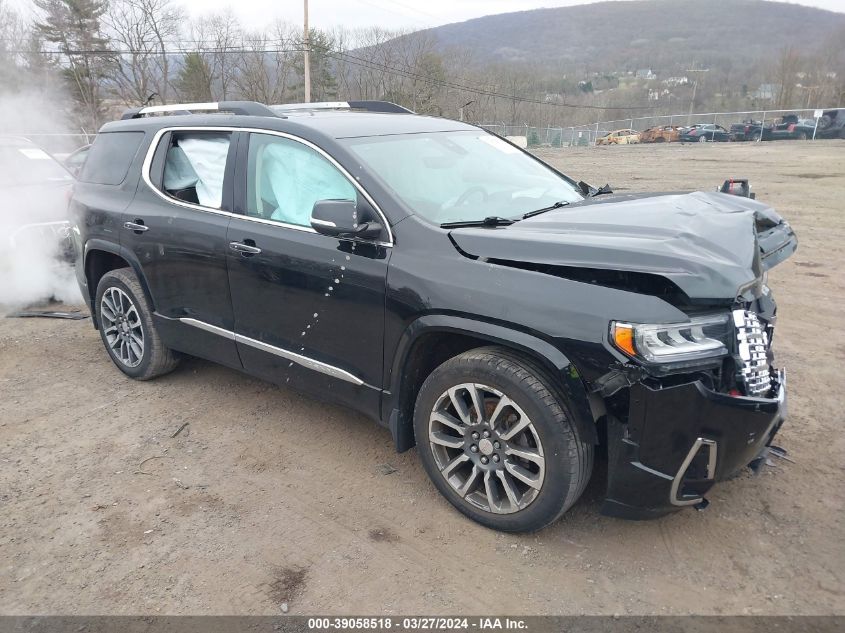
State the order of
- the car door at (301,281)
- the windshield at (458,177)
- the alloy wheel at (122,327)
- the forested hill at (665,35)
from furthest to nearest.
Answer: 1. the forested hill at (665,35)
2. the alloy wheel at (122,327)
3. the windshield at (458,177)
4. the car door at (301,281)

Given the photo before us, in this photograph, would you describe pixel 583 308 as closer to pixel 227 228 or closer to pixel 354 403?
pixel 354 403

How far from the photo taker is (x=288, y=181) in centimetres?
360

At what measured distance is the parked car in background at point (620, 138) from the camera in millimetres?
48450

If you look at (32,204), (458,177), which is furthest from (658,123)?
(458,177)

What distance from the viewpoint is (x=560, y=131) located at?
5216cm

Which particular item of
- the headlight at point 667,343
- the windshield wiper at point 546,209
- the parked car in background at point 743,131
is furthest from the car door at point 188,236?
the parked car in background at point 743,131

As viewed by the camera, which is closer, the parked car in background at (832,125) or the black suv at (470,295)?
the black suv at (470,295)

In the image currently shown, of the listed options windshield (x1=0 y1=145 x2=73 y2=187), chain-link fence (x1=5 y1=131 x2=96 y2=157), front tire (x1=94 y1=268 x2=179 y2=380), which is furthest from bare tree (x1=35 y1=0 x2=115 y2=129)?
front tire (x1=94 y1=268 x2=179 y2=380)

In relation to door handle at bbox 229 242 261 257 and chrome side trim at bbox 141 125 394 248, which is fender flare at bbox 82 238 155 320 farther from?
door handle at bbox 229 242 261 257

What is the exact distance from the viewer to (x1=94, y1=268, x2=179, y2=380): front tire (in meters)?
4.55

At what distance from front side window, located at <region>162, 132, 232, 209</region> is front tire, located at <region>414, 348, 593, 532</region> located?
199cm

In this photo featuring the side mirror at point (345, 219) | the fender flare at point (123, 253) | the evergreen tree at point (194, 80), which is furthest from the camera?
the evergreen tree at point (194, 80)

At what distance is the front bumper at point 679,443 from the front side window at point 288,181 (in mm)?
1817

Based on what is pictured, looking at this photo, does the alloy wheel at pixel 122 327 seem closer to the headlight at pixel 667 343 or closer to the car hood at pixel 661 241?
the car hood at pixel 661 241
